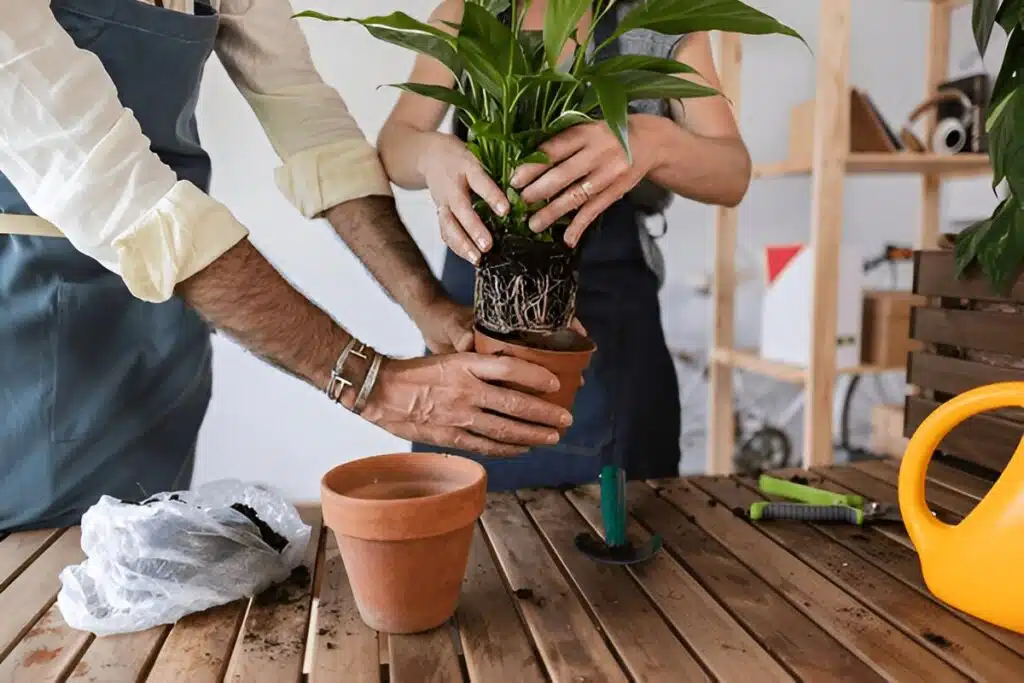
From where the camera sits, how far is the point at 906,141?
2.00 m

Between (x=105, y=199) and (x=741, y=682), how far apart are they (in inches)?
25.3

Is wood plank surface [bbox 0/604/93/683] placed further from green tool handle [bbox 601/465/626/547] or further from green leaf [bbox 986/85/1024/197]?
green leaf [bbox 986/85/1024/197]

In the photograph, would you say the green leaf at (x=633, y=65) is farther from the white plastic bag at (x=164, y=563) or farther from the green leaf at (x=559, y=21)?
the white plastic bag at (x=164, y=563)

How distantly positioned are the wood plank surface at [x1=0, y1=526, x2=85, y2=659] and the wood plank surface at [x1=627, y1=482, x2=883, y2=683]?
0.57 metres

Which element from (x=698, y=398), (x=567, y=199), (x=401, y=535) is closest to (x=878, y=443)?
(x=698, y=398)

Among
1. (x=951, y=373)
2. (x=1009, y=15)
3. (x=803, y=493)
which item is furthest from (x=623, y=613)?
(x=1009, y=15)

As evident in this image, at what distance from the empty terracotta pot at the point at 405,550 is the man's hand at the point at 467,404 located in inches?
5.5

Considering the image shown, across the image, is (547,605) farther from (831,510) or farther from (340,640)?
(831,510)

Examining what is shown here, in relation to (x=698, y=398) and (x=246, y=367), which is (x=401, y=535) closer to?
(x=246, y=367)

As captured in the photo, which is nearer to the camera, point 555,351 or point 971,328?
point 555,351

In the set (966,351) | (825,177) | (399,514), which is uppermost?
(825,177)

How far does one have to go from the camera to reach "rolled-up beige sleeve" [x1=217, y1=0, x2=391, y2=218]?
112 cm

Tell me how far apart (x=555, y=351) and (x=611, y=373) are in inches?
21.1

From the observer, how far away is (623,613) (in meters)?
0.68
